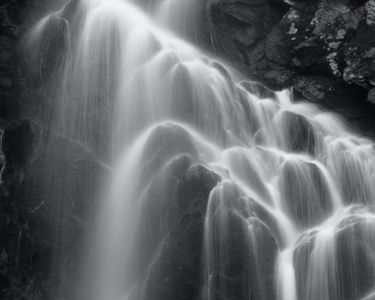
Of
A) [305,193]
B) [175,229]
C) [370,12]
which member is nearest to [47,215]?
[175,229]

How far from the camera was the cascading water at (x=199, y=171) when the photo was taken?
13852 mm

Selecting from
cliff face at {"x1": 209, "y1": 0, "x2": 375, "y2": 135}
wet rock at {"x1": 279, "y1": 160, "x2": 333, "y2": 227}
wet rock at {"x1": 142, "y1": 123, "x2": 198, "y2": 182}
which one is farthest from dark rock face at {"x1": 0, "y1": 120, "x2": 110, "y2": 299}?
cliff face at {"x1": 209, "y1": 0, "x2": 375, "y2": 135}

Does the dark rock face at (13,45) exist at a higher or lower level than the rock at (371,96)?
lower

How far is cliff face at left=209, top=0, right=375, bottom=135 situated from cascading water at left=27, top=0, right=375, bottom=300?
1036mm

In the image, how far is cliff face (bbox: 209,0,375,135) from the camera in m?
21.6

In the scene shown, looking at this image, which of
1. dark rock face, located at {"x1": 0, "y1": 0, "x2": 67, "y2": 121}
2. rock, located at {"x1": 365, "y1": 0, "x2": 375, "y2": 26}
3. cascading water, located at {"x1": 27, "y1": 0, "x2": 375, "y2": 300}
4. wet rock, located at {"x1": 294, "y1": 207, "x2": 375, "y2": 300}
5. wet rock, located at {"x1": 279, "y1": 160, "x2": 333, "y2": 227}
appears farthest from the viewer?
rock, located at {"x1": 365, "y1": 0, "x2": 375, "y2": 26}

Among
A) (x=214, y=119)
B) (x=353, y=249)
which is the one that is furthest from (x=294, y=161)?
(x=353, y=249)

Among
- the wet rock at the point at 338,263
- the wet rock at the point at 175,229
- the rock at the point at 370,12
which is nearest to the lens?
the wet rock at the point at 338,263

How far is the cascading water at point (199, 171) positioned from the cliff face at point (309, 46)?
1.04 meters

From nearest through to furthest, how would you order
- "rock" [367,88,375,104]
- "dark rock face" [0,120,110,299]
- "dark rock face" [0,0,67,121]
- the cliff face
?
"dark rock face" [0,120,110,299] < "dark rock face" [0,0,67,121] < "rock" [367,88,375,104] < the cliff face

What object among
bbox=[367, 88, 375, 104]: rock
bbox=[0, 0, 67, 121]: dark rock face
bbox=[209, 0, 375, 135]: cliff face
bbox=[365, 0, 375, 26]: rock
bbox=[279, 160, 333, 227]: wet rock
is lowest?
bbox=[279, 160, 333, 227]: wet rock

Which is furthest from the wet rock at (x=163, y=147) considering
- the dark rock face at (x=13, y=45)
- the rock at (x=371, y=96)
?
the rock at (x=371, y=96)

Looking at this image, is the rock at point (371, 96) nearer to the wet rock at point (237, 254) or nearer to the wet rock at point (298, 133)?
the wet rock at point (298, 133)

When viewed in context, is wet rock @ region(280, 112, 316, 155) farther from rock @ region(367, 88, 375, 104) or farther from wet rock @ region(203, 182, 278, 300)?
wet rock @ region(203, 182, 278, 300)
